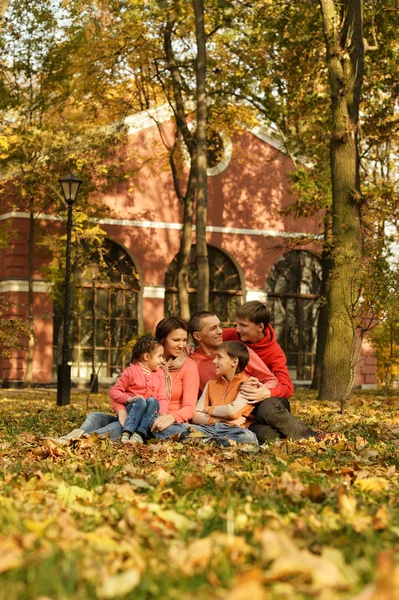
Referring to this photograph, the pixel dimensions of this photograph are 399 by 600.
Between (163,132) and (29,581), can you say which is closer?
(29,581)

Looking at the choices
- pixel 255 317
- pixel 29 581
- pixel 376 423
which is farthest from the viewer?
pixel 376 423

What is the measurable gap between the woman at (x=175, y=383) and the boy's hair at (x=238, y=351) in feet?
1.72

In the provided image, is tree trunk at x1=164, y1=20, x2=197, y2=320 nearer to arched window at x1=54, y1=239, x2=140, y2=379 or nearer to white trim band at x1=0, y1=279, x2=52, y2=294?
arched window at x1=54, y1=239, x2=140, y2=379

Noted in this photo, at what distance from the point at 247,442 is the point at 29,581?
510 centimetres

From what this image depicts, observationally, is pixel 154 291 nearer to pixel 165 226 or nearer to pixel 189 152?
pixel 165 226

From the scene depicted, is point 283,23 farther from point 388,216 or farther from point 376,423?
point 376,423

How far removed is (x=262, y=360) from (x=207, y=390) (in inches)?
23.5

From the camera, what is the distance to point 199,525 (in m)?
3.67

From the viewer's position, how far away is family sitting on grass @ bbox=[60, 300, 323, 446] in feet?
26.2

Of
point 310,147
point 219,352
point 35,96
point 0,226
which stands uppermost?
point 35,96

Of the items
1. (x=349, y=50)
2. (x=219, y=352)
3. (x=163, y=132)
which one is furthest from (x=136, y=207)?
(x=219, y=352)

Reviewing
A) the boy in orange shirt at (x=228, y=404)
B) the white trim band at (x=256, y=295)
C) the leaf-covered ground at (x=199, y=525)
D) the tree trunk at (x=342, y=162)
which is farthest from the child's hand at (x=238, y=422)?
the white trim band at (x=256, y=295)

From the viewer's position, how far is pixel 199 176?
1834 cm

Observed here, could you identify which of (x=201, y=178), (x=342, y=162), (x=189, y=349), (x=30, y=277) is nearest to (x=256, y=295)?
(x=30, y=277)
